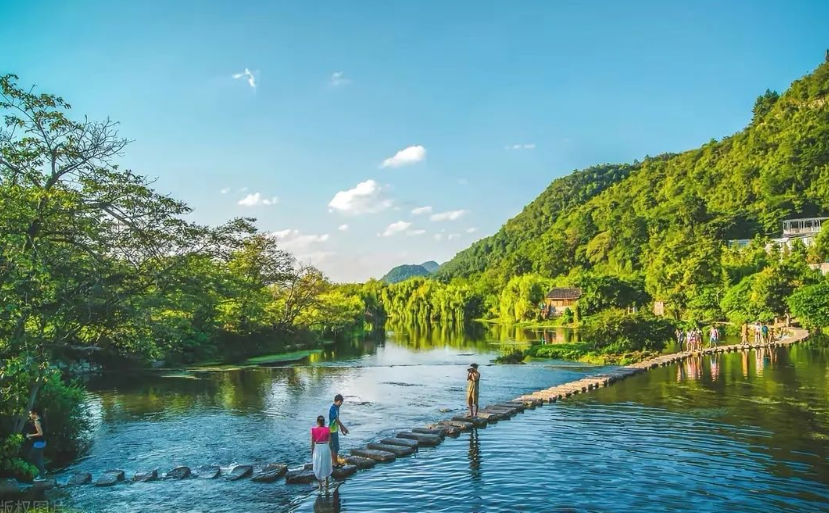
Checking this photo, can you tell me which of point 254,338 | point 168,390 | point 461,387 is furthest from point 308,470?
point 254,338

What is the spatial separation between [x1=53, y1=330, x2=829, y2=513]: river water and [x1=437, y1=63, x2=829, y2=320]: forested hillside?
4024cm

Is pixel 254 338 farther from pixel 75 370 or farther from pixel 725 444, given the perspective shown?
pixel 725 444

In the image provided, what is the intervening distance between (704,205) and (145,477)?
11859 centimetres

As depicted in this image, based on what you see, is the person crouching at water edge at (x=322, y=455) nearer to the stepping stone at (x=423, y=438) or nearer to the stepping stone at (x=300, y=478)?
the stepping stone at (x=300, y=478)

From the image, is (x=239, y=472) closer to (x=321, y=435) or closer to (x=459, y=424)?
(x=321, y=435)

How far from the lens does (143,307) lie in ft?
52.6

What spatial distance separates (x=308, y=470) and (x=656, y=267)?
235 feet

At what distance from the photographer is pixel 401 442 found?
56.3 feet

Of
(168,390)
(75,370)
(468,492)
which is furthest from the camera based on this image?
(75,370)

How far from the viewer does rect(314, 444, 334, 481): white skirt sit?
13.2 metres

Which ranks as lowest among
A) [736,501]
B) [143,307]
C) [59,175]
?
[736,501]

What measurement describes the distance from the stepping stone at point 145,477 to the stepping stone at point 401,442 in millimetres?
6222

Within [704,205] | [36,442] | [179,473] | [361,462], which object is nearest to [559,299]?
[704,205]

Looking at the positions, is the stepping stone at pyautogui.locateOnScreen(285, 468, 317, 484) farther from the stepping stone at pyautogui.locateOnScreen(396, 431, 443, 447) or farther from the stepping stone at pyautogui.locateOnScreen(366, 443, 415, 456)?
the stepping stone at pyautogui.locateOnScreen(396, 431, 443, 447)
